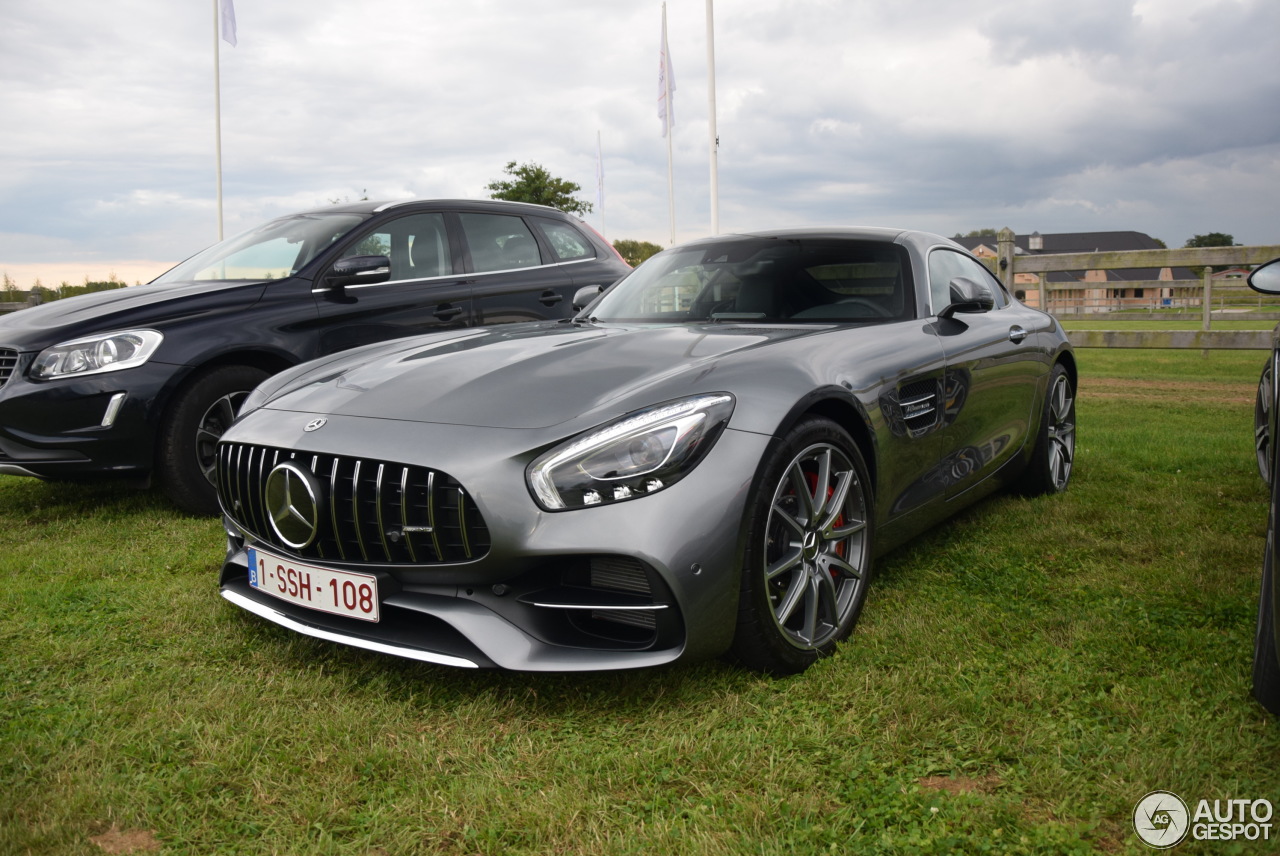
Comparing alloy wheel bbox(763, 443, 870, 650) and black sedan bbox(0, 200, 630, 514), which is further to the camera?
black sedan bbox(0, 200, 630, 514)

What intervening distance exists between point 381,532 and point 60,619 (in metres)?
1.62

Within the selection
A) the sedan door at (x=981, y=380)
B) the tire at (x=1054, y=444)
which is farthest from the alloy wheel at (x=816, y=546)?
the tire at (x=1054, y=444)

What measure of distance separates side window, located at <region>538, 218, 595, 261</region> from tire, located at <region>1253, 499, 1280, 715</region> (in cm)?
481

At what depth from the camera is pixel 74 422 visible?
443 centimetres

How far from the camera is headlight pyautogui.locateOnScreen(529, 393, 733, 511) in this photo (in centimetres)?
239

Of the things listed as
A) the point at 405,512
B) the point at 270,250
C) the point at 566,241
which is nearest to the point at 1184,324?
the point at 566,241

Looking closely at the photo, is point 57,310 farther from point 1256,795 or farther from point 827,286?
point 1256,795

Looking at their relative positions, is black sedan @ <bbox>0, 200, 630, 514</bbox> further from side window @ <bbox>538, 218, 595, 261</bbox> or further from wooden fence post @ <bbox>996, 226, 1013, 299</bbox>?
wooden fence post @ <bbox>996, 226, 1013, 299</bbox>

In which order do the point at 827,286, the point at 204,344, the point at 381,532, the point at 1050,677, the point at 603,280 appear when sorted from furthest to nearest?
the point at 603,280
the point at 204,344
the point at 827,286
the point at 1050,677
the point at 381,532

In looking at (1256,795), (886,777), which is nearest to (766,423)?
(886,777)

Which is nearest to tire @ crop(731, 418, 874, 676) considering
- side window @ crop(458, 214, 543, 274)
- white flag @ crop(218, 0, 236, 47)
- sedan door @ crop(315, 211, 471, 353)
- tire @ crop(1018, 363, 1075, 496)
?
tire @ crop(1018, 363, 1075, 496)

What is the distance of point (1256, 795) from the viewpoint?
6.78 ft

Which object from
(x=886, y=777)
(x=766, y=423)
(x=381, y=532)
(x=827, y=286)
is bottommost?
(x=886, y=777)

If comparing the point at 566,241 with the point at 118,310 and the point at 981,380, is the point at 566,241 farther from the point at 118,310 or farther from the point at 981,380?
the point at 981,380
